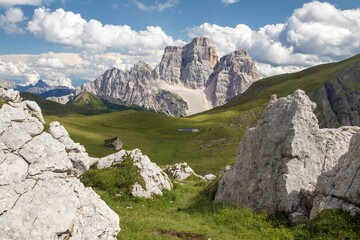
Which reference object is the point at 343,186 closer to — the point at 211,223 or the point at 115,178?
the point at 211,223

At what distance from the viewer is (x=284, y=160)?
2953cm

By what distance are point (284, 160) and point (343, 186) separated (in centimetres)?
592

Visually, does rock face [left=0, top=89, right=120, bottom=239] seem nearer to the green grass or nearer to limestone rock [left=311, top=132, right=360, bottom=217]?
the green grass

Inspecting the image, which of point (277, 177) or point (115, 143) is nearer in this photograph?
point (277, 177)

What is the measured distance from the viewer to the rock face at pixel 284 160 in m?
28.0

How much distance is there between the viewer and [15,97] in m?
56.6

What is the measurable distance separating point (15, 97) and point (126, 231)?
1643 inches

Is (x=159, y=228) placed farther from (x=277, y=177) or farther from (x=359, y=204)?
(x=359, y=204)

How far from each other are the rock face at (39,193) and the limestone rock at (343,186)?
13.9 m

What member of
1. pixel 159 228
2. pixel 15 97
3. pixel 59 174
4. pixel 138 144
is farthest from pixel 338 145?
pixel 138 144

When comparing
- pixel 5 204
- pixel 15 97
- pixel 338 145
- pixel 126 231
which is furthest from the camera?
pixel 15 97

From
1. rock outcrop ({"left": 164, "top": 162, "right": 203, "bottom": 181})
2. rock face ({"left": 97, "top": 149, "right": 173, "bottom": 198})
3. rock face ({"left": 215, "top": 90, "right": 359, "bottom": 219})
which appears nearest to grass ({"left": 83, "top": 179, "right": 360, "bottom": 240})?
rock face ({"left": 97, "top": 149, "right": 173, "bottom": 198})

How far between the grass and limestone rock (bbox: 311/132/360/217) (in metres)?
1.04

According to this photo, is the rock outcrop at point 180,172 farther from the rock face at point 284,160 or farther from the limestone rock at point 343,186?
the limestone rock at point 343,186
